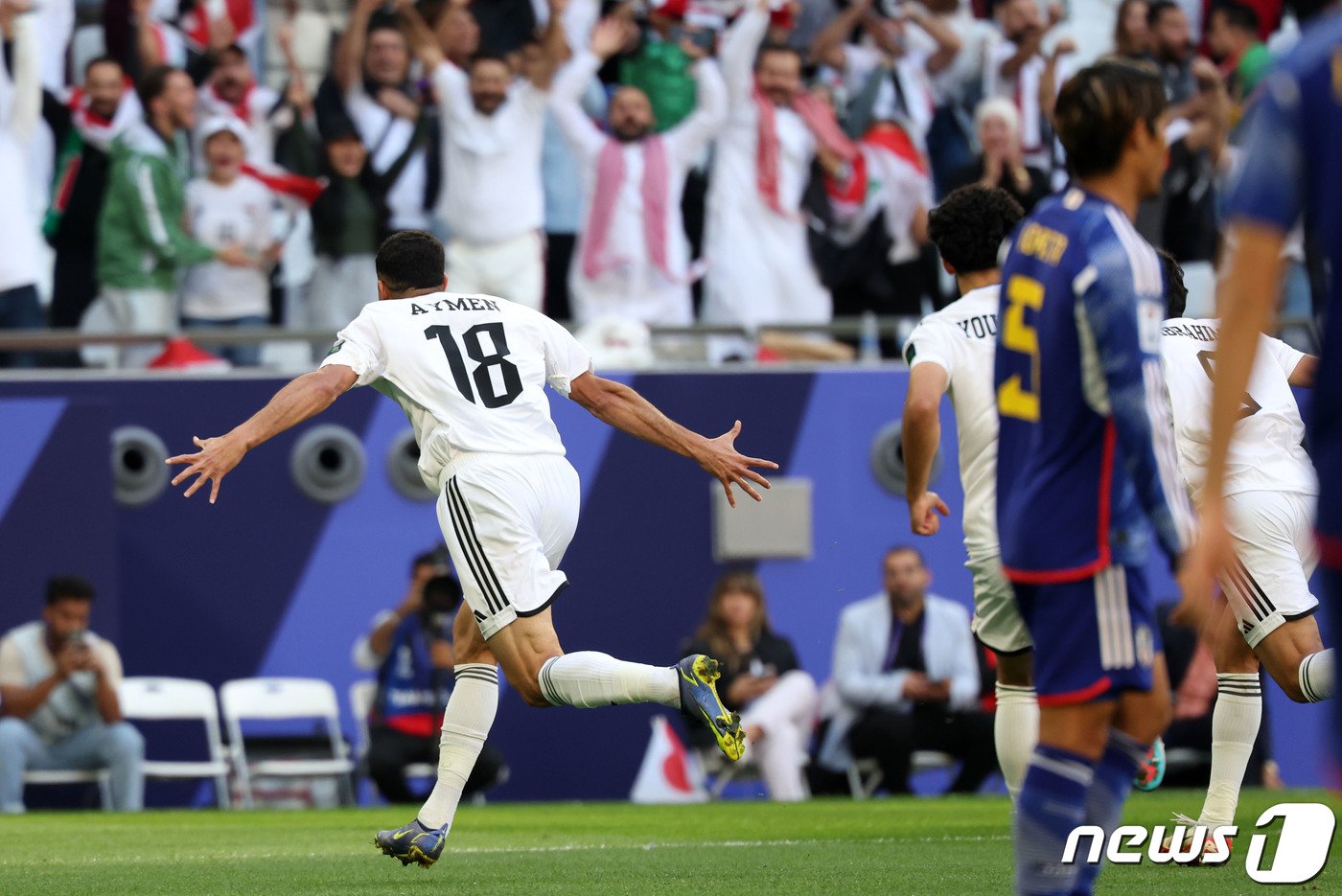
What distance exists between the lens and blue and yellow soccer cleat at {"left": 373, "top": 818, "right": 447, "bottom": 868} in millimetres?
7457

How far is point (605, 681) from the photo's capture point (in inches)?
291

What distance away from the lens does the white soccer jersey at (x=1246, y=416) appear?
8.26m

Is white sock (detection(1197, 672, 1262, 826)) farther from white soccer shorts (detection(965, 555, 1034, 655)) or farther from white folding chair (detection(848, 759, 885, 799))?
white folding chair (detection(848, 759, 885, 799))

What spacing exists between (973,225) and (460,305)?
1940 millimetres

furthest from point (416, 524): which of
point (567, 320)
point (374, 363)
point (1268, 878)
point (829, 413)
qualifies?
point (1268, 878)

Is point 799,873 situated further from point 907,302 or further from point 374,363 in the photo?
point 907,302

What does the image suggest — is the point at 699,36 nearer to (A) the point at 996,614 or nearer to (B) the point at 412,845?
(A) the point at 996,614

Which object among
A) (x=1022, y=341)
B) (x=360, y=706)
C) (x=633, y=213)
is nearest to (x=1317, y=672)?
(x=1022, y=341)

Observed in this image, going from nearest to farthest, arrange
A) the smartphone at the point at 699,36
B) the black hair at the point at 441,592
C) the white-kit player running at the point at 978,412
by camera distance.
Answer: the white-kit player running at the point at 978,412 → the black hair at the point at 441,592 → the smartphone at the point at 699,36

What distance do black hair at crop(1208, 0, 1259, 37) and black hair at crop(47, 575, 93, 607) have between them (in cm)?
935

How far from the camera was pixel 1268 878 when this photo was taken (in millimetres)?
7168

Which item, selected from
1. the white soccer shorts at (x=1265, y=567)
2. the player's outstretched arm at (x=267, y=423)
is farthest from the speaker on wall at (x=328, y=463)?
the white soccer shorts at (x=1265, y=567)

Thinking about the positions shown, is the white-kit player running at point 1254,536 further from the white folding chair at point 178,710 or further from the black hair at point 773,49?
the white folding chair at point 178,710

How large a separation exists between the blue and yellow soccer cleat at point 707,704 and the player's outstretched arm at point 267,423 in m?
1.55
